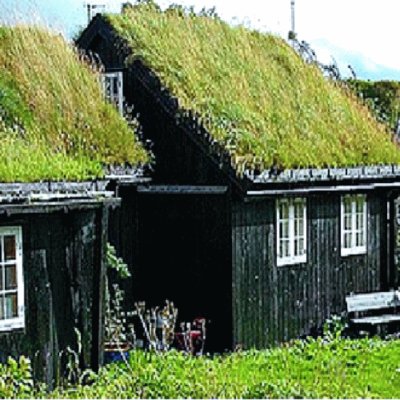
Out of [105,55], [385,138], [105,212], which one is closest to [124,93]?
[105,55]

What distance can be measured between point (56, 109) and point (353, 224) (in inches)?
247

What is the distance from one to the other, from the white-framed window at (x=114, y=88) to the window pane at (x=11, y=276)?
562 centimetres

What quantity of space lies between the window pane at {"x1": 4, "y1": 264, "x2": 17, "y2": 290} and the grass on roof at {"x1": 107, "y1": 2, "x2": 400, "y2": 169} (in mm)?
5041

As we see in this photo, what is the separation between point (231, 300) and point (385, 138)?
6.43 metres

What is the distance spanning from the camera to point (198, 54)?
751 inches

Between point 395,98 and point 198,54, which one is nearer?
point 198,54

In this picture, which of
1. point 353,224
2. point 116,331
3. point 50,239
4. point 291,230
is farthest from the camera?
point 353,224

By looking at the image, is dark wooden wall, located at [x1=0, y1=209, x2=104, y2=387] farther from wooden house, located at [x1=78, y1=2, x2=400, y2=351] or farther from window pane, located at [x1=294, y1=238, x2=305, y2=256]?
window pane, located at [x1=294, y1=238, x2=305, y2=256]

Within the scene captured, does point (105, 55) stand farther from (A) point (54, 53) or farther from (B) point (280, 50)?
(B) point (280, 50)

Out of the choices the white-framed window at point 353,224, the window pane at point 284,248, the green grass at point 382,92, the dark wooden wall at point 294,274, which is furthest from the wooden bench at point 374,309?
the green grass at point 382,92

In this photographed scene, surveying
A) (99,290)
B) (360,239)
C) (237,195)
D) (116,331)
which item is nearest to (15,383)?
(99,290)

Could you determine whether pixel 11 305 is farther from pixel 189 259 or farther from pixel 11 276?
pixel 189 259

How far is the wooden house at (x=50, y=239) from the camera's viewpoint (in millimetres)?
12500

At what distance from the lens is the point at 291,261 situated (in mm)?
17453
